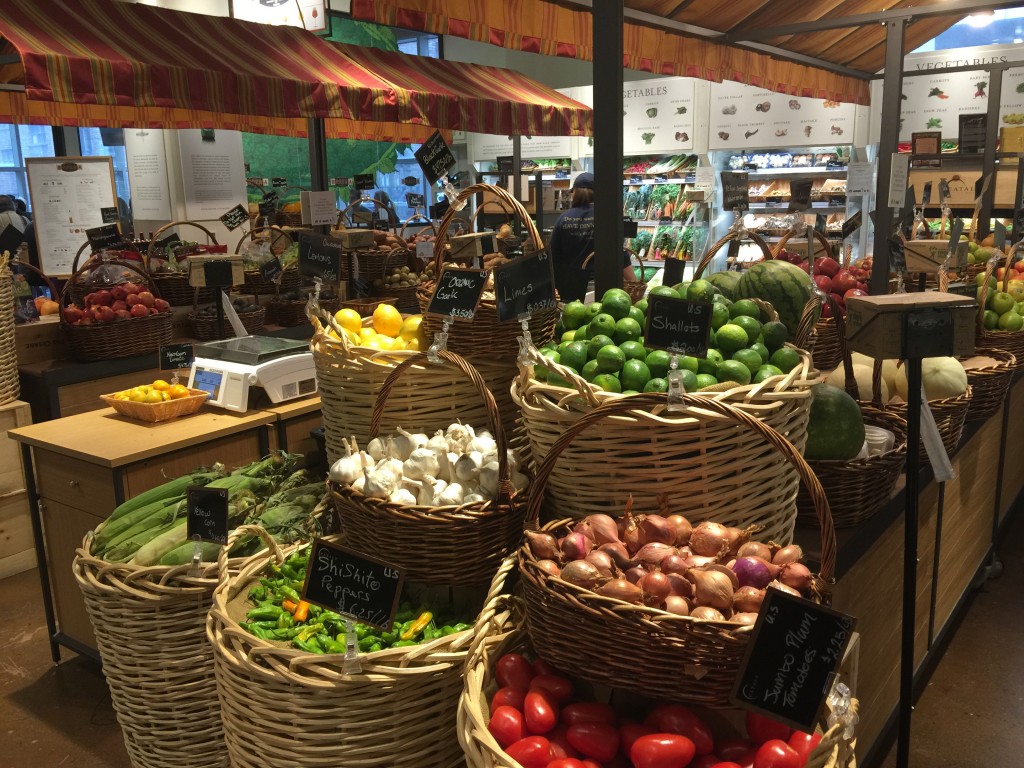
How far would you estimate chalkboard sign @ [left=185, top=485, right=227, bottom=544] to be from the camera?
206 cm

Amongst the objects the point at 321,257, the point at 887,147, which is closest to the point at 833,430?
the point at 321,257

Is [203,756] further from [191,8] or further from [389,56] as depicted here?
[191,8]

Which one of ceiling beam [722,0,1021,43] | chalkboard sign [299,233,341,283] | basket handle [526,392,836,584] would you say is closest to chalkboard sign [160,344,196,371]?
chalkboard sign [299,233,341,283]

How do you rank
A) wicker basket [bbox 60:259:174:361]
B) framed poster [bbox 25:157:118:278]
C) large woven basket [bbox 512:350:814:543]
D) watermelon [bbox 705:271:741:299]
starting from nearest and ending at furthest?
large woven basket [bbox 512:350:814:543] < watermelon [bbox 705:271:741:299] < wicker basket [bbox 60:259:174:361] < framed poster [bbox 25:157:118:278]

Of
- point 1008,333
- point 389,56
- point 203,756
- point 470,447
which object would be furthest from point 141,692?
point 389,56

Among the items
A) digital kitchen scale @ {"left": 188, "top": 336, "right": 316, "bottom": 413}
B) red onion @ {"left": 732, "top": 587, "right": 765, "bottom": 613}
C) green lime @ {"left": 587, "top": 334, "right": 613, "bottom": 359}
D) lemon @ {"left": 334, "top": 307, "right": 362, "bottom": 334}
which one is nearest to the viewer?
red onion @ {"left": 732, "top": 587, "right": 765, "bottom": 613}

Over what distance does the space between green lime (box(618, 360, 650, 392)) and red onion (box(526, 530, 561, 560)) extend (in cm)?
39

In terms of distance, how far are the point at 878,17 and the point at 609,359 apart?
3.19m

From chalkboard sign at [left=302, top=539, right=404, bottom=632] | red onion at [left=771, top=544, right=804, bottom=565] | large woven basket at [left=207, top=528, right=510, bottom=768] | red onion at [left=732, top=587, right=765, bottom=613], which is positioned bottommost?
large woven basket at [left=207, top=528, right=510, bottom=768]

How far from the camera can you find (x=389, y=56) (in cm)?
568

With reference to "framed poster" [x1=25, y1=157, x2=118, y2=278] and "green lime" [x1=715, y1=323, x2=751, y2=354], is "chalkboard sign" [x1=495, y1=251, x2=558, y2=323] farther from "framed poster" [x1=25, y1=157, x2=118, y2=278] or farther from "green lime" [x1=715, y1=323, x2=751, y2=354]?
"framed poster" [x1=25, y1=157, x2=118, y2=278]

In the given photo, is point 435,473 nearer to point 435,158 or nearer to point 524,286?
point 524,286

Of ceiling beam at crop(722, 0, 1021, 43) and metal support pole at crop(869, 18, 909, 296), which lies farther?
metal support pole at crop(869, 18, 909, 296)

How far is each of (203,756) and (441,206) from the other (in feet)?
15.9
